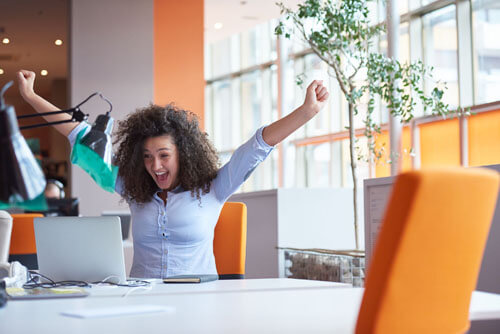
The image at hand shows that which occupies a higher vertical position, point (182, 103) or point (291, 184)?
point (182, 103)

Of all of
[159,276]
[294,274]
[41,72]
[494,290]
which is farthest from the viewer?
[41,72]

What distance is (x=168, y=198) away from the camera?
2846 mm

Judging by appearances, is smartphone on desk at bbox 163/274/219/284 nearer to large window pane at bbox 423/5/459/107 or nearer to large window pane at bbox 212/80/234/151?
large window pane at bbox 423/5/459/107

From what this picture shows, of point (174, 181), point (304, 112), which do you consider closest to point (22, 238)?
point (174, 181)

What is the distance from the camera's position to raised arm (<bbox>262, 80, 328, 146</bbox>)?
8.33 feet

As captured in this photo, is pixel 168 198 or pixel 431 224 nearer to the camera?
pixel 431 224

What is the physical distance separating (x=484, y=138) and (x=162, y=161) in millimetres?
5602

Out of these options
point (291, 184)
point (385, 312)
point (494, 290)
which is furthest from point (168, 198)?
point (291, 184)

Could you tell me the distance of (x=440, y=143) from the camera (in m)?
8.33

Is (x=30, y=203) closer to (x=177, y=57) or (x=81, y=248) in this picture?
(x=81, y=248)

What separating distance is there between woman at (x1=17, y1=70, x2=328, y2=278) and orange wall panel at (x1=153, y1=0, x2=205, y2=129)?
5.45 meters

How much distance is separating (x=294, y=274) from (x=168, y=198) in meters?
1.56

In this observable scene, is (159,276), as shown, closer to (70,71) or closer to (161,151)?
(161,151)

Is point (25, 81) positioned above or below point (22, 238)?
above
